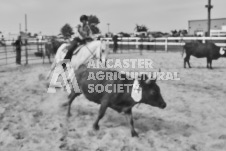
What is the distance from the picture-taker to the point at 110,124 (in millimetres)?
5211

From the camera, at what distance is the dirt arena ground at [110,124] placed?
4.29 metres

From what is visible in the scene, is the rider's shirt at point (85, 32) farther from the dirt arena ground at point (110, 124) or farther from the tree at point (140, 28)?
the tree at point (140, 28)

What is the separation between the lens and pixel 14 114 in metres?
5.75

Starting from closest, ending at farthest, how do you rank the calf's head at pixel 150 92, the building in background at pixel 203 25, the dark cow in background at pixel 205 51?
the calf's head at pixel 150 92
the dark cow in background at pixel 205 51
the building in background at pixel 203 25

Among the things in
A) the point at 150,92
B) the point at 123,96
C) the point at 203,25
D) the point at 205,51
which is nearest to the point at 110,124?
the point at 123,96

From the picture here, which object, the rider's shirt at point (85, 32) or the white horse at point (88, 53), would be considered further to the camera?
the white horse at point (88, 53)

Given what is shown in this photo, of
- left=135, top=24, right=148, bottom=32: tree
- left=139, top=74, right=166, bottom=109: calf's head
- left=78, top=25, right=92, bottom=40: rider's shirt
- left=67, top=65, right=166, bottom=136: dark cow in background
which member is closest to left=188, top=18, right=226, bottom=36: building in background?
left=135, top=24, right=148, bottom=32: tree

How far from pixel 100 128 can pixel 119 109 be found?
51 cm

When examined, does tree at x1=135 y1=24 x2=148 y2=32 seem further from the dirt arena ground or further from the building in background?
the dirt arena ground

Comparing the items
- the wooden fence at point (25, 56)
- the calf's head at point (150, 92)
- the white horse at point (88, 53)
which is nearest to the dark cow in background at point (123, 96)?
the calf's head at point (150, 92)

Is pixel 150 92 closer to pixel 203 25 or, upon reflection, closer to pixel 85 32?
pixel 85 32

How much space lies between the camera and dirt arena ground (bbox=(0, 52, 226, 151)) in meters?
4.29

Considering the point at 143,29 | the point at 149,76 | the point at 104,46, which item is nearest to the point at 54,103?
the point at 104,46

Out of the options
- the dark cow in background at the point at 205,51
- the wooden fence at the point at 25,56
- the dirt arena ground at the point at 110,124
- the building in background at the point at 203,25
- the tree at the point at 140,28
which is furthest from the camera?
the building in background at the point at 203,25
